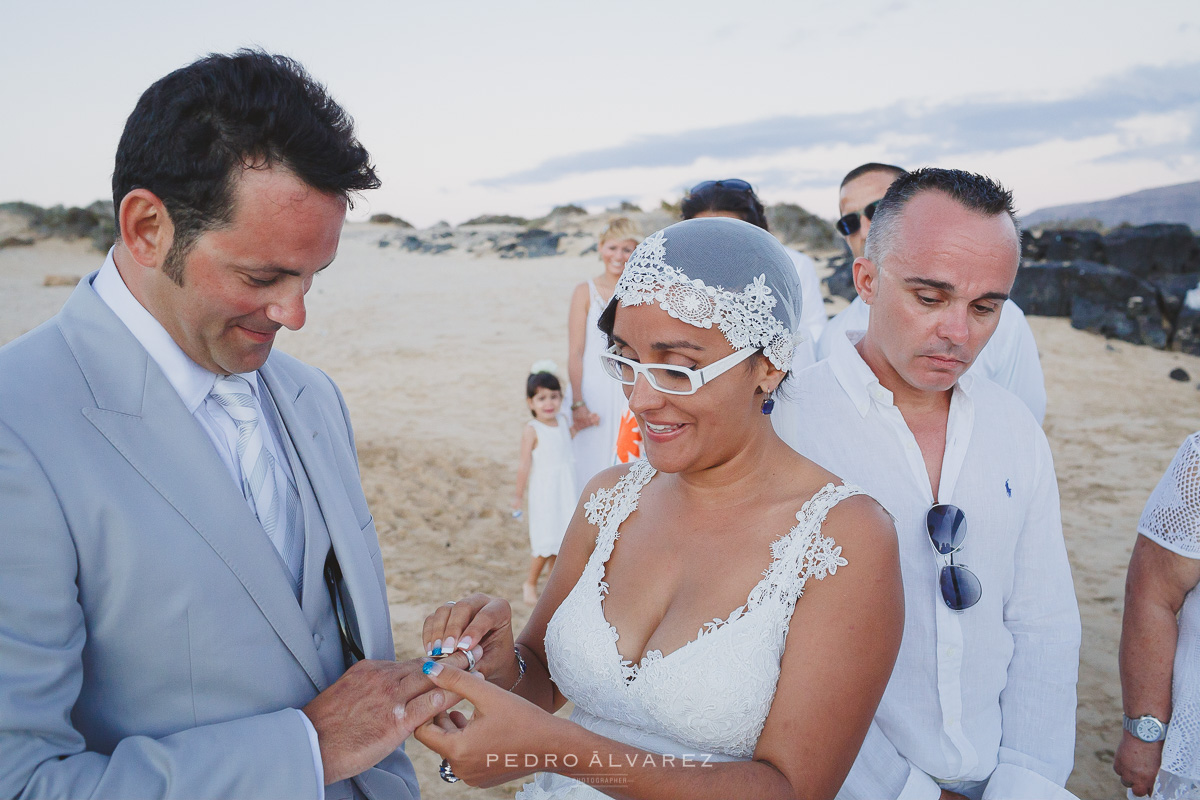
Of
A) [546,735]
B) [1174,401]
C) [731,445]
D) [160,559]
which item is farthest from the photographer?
[1174,401]

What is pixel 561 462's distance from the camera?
6.04 metres

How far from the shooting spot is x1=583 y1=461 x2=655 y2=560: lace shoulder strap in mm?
2377

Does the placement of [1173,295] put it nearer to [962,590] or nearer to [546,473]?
[546,473]

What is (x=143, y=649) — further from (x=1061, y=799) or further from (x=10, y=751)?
(x=1061, y=799)

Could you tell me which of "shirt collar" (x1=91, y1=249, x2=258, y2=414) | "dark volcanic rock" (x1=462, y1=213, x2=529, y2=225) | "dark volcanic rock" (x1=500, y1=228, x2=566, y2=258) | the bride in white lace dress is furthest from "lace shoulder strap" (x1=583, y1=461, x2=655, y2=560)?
"dark volcanic rock" (x1=462, y1=213, x2=529, y2=225)

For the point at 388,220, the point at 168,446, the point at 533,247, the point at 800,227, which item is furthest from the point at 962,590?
the point at 388,220

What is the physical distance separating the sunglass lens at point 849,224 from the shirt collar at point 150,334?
3594 mm

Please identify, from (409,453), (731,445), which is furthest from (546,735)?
(409,453)

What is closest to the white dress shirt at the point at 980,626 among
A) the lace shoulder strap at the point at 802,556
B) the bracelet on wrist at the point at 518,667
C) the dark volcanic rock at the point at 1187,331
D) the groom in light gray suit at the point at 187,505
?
the lace shoulder strap at the point at 802,556

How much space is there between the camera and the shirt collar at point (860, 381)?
256cm

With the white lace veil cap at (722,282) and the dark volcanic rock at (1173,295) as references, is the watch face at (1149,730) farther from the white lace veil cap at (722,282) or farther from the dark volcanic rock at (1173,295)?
the dark volcanic rock at (1173,295)

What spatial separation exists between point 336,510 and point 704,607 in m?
1.02

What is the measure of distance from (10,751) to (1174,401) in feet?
47.6

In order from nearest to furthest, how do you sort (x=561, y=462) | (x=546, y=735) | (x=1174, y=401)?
(x=546, y=735) < (x=561, y=462) < (x=1174, y=401)
